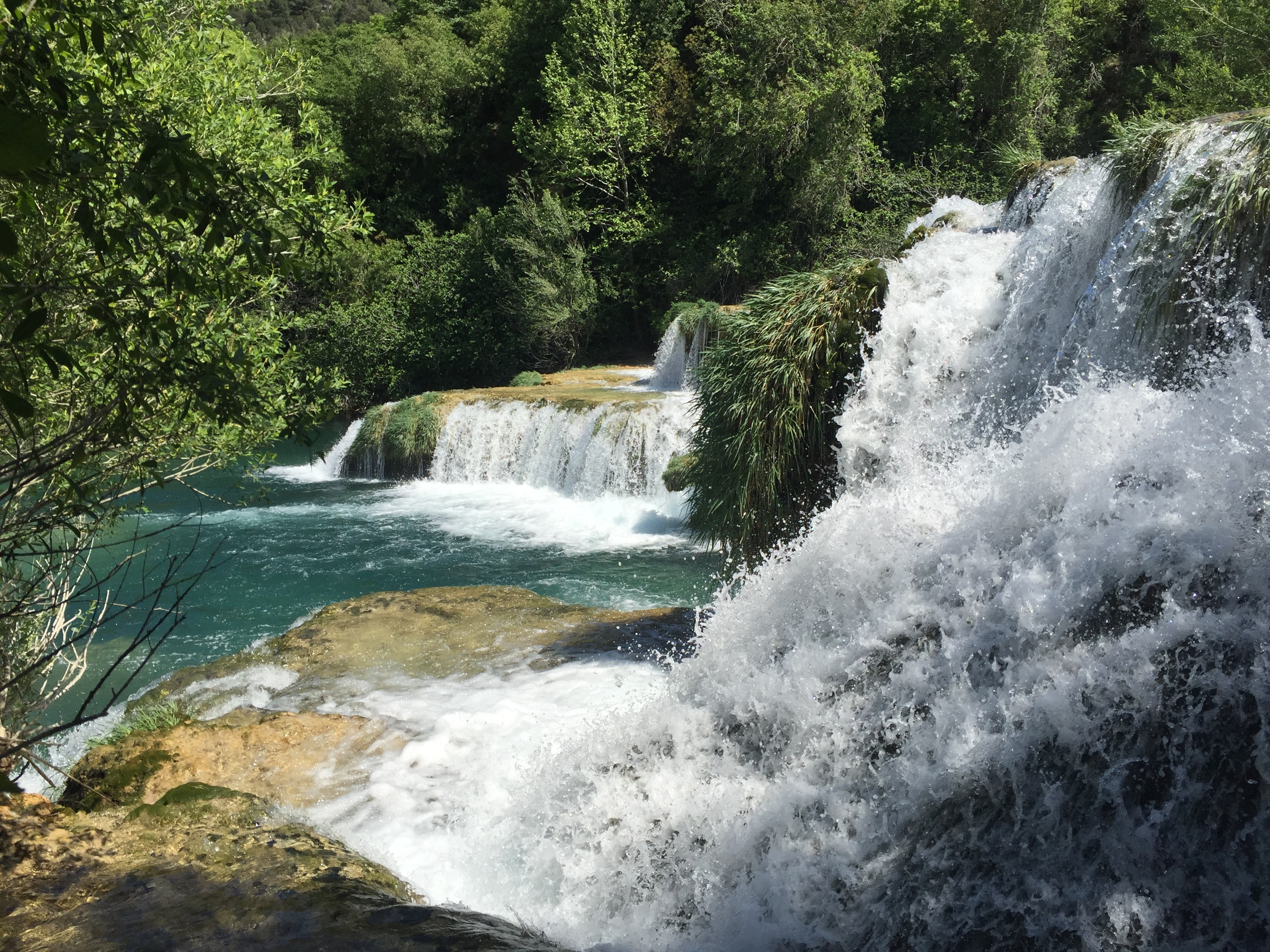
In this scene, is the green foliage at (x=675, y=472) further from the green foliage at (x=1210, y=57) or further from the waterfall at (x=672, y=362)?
the green foliage at (x=1210, y=57)

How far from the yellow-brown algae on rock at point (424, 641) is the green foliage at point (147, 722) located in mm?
380

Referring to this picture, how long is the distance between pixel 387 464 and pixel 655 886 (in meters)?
14.3

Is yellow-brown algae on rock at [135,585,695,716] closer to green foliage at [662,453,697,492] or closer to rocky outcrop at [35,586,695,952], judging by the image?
rocky outcrop at [35,586,695,952]

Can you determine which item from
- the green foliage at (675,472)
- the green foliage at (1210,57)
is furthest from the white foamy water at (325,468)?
the green foliage at (1210,57)

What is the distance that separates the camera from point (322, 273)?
14.3 feet

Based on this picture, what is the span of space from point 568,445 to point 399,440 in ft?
12.8

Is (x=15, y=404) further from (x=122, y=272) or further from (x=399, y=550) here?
(x=399, y=550)

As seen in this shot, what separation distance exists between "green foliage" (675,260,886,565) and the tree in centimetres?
275

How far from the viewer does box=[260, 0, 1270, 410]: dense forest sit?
20031mm

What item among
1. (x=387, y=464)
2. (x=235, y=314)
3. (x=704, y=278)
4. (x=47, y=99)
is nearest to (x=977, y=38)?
(x=704, y=278)

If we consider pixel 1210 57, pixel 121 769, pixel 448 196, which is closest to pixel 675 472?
pixel 121 769

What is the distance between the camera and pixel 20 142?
4.15 feet

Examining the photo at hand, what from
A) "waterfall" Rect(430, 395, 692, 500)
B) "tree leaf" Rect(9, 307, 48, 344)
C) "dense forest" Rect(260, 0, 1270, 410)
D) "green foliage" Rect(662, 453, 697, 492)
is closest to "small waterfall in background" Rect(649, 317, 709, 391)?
"waterfall" Rect(430, 395, 692, 500)

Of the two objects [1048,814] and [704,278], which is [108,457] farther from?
[704,278]
